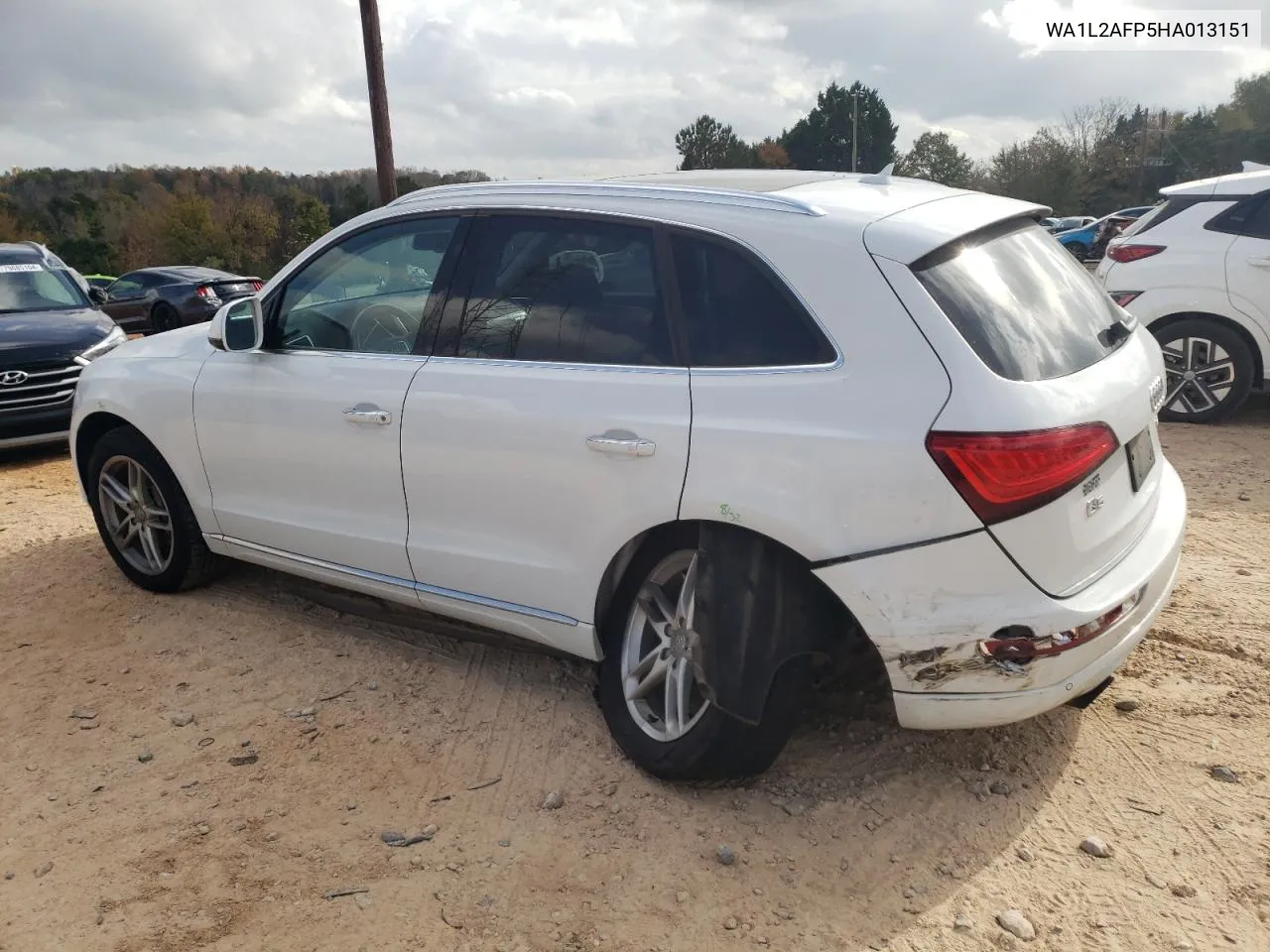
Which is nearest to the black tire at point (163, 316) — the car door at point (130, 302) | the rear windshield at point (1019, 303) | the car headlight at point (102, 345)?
the car door at point (130, 302)

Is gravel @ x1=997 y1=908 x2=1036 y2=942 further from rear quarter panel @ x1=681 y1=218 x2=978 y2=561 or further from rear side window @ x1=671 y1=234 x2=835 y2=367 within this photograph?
rear side window @ x1=671 y1=234 x2=835 y2=367

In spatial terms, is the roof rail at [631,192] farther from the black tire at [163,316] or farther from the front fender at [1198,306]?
the black tire at [163,316]

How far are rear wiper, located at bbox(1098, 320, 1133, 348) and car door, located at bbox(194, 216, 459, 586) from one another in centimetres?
219

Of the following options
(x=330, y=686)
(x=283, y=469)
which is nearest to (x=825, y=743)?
(x=330, y=686)

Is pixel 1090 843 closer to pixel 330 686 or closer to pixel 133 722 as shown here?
pixel 330 686

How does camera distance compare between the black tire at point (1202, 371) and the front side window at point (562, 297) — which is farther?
the black tire at point (1202, 371)

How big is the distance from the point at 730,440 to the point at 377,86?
11.7 metres

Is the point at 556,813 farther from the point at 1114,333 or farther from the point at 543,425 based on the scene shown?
the point at 1114,333

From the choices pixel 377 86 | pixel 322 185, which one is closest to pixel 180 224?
pixel 322 185

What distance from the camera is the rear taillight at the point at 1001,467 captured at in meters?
2.54

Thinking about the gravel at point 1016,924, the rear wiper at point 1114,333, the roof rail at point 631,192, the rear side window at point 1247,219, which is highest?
the roof rail at point 631,192

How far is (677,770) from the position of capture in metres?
3.12

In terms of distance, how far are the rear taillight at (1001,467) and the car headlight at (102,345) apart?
7.43 m

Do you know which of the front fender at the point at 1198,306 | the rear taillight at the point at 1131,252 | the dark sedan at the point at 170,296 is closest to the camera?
the front fender at the point at 1198,306
